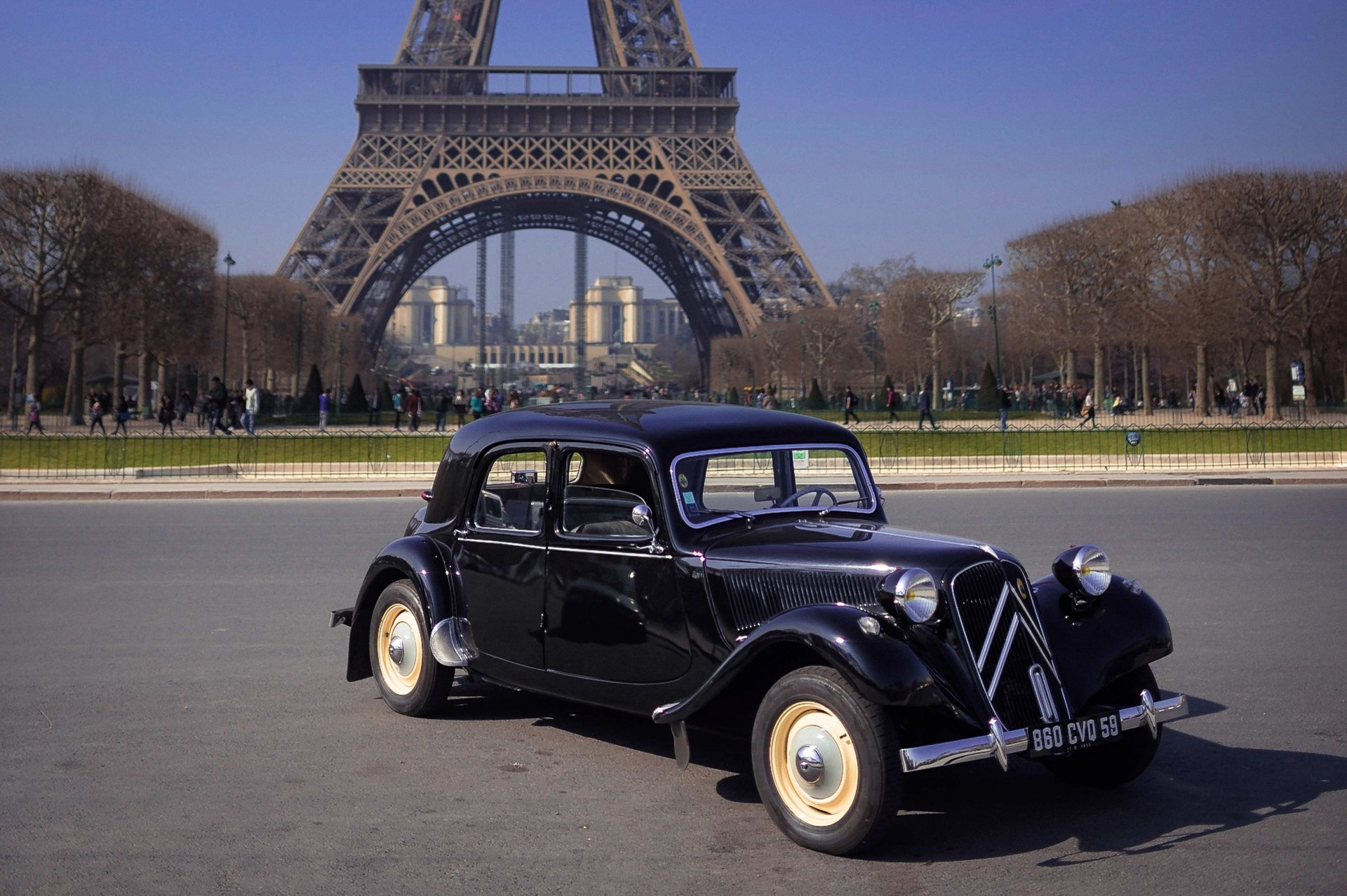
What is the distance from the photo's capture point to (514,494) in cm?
553

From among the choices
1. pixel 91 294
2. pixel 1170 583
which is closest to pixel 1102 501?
pixel 1170 583

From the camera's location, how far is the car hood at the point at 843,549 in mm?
4219

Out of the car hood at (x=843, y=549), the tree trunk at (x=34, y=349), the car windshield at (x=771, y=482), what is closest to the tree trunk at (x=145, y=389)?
the tree trunk at (x=34, y=349)

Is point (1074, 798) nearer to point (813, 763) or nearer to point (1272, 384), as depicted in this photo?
point (813, 763)

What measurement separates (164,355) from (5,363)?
92.4ft

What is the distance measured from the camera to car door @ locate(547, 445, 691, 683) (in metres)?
4.69

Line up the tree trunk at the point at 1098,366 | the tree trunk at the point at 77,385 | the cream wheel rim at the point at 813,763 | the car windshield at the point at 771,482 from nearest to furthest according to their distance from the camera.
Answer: the cream wheel rim at the point at 813,763
the car windshield at the point at 771,482
the tree trunk at the point at 77,385
the tree trunk at the point at 1098,366

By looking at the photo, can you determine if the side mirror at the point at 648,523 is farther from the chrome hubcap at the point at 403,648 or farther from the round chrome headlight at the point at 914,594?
the chrome hubcap at the point at 403,648

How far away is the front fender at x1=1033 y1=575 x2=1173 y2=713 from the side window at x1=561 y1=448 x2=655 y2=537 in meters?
1.51

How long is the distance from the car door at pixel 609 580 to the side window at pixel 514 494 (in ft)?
0.49

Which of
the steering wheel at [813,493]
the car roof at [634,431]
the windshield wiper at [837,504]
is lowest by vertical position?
the windshield wiper at [837,504]

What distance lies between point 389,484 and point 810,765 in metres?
16.9

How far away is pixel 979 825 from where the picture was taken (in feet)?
14.1

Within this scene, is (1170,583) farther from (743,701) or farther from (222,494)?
(222,494)
